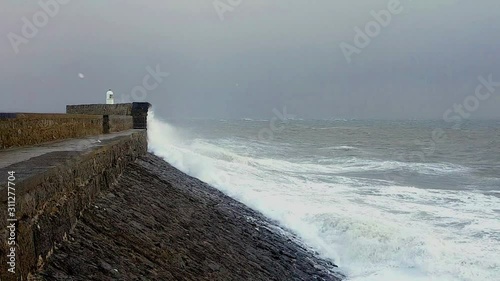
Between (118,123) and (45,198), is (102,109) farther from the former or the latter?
(45,198)

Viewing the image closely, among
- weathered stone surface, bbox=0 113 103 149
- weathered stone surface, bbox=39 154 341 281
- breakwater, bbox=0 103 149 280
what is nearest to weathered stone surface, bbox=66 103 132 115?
weathered stone surface, bbox=0 113 103 149

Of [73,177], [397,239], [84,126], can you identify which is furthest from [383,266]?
[84,126]

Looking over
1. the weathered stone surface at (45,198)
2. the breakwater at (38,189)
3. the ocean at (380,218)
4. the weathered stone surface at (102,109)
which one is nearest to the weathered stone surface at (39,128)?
the breakwater at (38,189)

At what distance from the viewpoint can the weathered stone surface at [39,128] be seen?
4.46m

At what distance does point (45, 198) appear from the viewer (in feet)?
8.29

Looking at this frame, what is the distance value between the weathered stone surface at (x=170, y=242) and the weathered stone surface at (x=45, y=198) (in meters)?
0.11

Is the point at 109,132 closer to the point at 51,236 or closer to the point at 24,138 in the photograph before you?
the point at 24,138

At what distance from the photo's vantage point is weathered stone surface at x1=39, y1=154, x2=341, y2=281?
9.21 feet

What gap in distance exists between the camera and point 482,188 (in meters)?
14.5

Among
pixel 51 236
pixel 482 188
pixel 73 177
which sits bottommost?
pixel 482 188

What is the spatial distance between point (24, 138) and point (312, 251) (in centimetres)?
383

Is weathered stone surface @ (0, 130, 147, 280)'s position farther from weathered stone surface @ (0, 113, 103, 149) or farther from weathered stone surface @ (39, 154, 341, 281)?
weathered stone surface @ (0, 113, 103, 149)

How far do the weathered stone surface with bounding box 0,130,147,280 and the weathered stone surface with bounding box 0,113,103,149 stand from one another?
64 cm

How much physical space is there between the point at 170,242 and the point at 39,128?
8.23 feet
